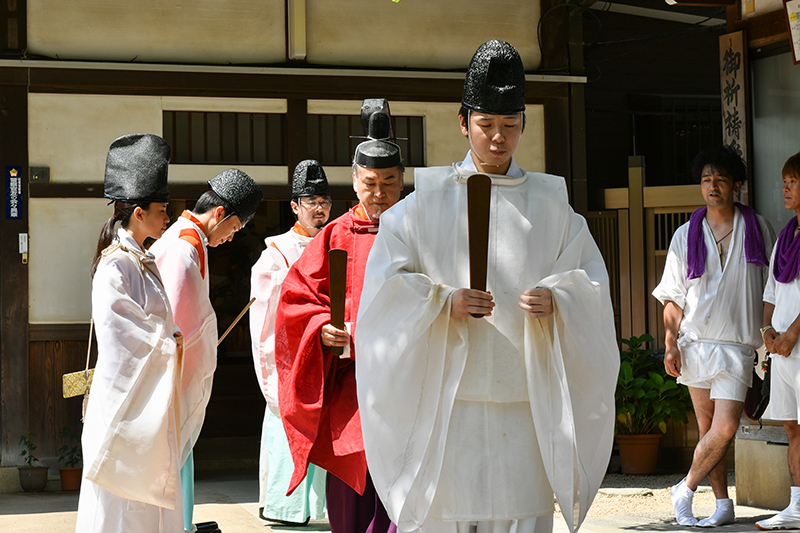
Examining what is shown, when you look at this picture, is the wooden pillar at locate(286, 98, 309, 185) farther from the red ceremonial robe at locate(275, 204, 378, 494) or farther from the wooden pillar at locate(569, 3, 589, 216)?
the red ceremonial robe at locate(275, 204, 378, 494)

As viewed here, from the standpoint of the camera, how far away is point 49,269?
7.74m

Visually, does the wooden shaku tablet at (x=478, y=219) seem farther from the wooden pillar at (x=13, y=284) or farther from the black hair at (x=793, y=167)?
the wooden pillar at (x=13, y=284)

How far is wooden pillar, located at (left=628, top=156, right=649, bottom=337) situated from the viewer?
9078mm

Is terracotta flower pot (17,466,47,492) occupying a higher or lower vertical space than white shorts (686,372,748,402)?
lower

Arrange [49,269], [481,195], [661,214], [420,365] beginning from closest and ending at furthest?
[481,195], [420,365], [49,269], [661,214]

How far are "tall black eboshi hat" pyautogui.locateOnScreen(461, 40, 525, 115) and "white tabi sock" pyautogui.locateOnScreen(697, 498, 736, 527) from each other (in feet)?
11.5

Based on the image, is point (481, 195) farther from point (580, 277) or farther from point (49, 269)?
point (49, 269)

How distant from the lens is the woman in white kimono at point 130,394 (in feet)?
12.8

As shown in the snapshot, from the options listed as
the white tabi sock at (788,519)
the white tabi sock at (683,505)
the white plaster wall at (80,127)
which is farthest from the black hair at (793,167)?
the white plaster wall at (80,127)

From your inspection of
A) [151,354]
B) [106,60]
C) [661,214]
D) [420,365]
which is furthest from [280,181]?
[420,365]

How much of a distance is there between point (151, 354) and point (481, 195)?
176cm

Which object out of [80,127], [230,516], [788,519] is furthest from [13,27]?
[788,519]

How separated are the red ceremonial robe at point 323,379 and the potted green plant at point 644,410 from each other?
162 inches

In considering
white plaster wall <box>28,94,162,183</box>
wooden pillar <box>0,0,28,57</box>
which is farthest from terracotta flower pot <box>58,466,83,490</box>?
wooden pillar <box>0,0,28,57</box>
